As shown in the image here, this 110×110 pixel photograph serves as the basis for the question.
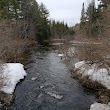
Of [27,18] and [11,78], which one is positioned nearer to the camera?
[11,78]

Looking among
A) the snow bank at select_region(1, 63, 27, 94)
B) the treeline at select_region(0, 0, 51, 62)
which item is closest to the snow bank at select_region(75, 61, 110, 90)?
the snow bank at select_region(1, 63, 27, 94)

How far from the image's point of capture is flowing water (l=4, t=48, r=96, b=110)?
9664mm

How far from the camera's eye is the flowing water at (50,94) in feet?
31.7

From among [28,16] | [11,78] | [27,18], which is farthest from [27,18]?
[11,78]

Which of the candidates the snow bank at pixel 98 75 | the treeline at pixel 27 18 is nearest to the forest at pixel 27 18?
the treeline at pixel 27 18

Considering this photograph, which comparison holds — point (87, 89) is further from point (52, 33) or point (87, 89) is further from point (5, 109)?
point (52, 33)

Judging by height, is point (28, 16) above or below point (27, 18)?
above

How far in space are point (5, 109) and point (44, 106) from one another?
6.26 feet

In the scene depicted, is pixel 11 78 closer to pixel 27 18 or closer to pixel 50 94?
pixel 50 94

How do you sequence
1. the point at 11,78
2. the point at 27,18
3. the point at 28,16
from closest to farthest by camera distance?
the point at 11,78
the point at 27,18
the point at 28,16

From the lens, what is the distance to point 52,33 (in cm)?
5522

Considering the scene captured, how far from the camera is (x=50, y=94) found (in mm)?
11039

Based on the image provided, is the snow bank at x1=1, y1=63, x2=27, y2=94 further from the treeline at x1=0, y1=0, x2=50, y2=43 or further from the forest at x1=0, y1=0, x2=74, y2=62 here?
the treeline at x1=0, y1=0, x2=50, y2=43

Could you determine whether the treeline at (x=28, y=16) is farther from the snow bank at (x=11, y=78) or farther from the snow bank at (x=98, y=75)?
the snow bank at (x=98, y=75)
